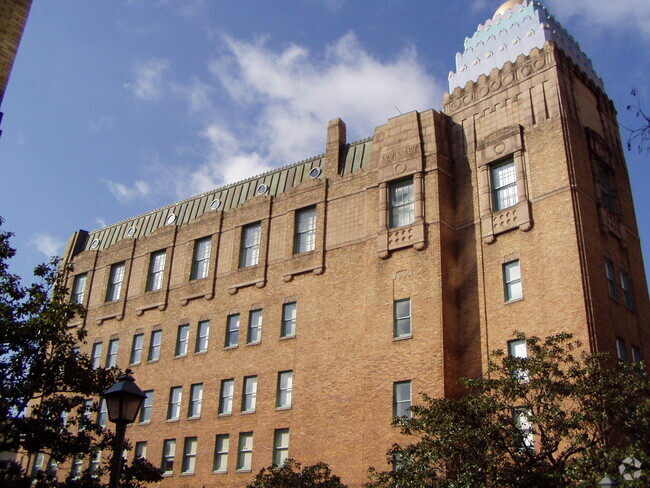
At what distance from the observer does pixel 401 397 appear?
32312 millimetres

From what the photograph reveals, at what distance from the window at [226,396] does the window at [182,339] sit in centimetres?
403

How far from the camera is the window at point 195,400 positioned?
40000 millimetres

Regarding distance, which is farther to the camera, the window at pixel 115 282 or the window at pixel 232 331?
the window at pixel 115 282

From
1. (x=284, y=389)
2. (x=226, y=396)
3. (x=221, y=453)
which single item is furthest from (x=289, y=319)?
(x=221, y=453)

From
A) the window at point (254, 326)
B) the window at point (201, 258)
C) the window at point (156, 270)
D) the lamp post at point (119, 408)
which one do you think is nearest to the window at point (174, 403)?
the window at point (254, 326)

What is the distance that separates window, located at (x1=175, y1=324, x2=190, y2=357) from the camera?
140 feet

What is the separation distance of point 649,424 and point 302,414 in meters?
18.5

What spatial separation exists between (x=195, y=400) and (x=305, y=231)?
10.9m

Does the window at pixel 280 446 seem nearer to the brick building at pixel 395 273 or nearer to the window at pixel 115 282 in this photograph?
the brick building at pixel 395 273

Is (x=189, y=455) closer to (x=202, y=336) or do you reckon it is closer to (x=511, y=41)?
(x=202, y=336)

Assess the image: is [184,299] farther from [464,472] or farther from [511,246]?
[464,472]

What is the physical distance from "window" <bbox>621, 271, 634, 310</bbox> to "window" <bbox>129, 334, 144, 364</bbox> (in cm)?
2698

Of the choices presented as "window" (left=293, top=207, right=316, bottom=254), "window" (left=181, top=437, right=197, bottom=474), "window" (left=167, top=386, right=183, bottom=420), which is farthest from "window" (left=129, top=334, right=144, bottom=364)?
"window" (left=293, top=207, right=316, bottom=254)

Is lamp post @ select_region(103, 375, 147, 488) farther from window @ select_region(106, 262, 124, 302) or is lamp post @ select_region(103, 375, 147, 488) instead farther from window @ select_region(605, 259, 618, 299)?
window @ select_region(106, 262, 124, 302)
